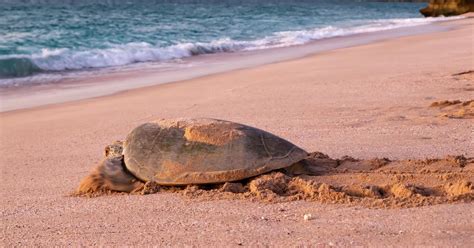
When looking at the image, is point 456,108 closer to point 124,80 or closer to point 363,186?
point 363,186

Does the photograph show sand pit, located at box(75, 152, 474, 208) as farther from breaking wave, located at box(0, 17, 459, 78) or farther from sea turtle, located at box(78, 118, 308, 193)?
breaking wave, located at box(0, 17, 459, 78)

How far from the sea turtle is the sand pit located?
0.23 feet

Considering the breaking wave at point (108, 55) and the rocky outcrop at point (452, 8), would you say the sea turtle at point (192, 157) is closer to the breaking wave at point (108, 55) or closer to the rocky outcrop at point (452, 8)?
the breaking wave at point (108, 55)

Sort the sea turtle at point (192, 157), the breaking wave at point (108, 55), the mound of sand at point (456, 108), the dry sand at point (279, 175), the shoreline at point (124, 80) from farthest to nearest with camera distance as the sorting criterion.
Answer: the breaking wave at point (108, 55), the shoreline at point (124, 80), the mound of sand at point (456, 108), the sea turtle at point (192, 157), the dry sand at point (279, 175)

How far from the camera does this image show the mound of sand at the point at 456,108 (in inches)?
243

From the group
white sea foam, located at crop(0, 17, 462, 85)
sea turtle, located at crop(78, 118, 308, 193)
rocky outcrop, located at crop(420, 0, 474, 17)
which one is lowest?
rocky outcrop, located at crop(420, 0, 474, 17)

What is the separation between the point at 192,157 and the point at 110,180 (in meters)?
0.57

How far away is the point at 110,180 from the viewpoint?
424cm

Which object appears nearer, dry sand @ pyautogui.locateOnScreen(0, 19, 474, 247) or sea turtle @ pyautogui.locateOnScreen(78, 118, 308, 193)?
dry sand @ pyautogui.locateOnScreen(0, 19, 474, 247)

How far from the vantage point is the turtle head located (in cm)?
421

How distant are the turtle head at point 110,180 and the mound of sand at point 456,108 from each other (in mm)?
3311

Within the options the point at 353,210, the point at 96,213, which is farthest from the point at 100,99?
the point at 353,210

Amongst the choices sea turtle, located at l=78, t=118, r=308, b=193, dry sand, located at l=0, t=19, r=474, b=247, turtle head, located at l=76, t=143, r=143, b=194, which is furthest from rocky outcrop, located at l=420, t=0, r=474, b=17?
Result: turtle head, located at l=76, t=143, r=143, b=194

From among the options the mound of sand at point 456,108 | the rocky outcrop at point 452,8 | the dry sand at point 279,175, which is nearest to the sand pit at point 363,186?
the dry sand at point 279,175
